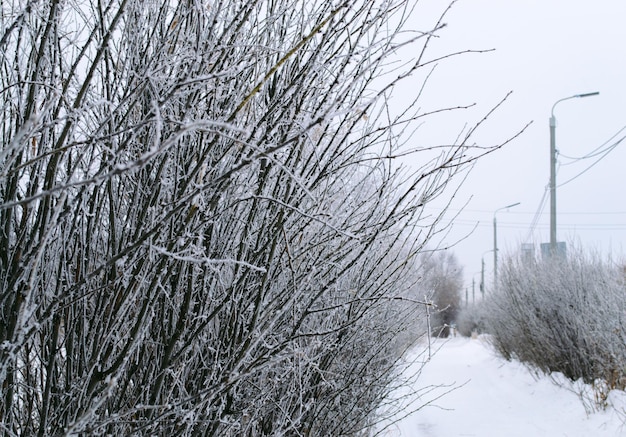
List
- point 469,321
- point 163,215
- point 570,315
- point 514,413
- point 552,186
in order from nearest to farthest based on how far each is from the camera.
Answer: point 163,215
point 514,413
point 570,315
point 552,186
point 469,321

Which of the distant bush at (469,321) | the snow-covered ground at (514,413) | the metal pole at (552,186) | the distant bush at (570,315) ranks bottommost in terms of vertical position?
the distant bush at (469,321)

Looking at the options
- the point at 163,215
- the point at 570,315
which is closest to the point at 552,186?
the point at 570,315

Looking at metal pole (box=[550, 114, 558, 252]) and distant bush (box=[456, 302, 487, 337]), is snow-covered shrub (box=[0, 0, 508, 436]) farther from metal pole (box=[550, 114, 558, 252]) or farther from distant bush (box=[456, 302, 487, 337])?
distant bush (box=[456, 302, 487, 337])

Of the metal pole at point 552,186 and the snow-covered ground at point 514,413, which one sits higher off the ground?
the metal pole at point 552,186

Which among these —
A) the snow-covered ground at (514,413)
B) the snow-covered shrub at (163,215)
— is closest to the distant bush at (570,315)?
the snow-covered ground at (514,413)

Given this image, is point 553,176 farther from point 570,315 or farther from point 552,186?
point 570,315

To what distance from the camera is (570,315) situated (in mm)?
10766

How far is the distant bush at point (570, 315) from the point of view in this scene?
845cm

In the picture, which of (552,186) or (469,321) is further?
(469,321)

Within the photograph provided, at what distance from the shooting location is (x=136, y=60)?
5.11ft

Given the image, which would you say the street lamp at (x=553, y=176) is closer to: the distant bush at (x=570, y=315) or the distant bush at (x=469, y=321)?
the distant bush at (x=570, y=315)

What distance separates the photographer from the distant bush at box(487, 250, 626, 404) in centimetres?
845

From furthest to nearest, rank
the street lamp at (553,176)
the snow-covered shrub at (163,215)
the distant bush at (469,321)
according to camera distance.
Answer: the distant bush at (469,321)
the street lamp at (553,176)
the snow-covered shrub at (163,215)

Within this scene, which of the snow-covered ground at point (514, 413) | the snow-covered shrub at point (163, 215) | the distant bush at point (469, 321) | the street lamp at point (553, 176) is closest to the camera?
the snow-covered shrub at point (163, 215)
